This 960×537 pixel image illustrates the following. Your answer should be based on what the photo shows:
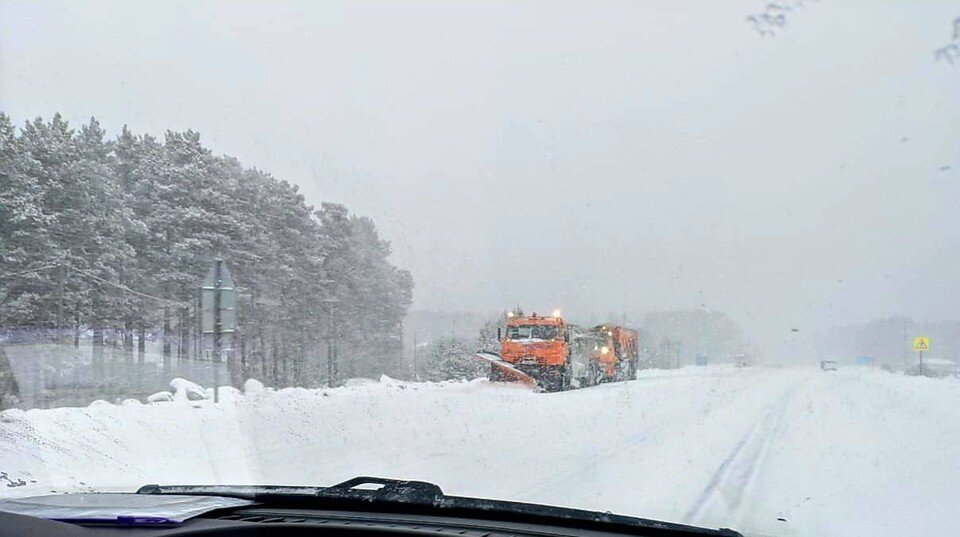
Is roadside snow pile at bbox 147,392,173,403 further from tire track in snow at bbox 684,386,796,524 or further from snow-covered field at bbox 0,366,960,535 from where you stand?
tire track in snow at bbox 684,386,796,524

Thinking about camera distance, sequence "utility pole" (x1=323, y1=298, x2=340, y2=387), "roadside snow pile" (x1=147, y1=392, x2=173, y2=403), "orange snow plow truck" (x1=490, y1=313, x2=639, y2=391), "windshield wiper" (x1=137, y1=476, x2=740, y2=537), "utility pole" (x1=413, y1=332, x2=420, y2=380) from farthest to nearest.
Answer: "orange snow plow truck" (x1=490, y1=313, x2=639, y2=391) < "utility pole" (x1=323, y1=298, x2=340, y2=387) < "roadside snow pile" (x1=147, y1=392, x2=173, y2=403) < "utility pole" (x1=413, y1=332, x2=420, y2=380) < "windshield wiper" (x1=137, y1=476, x2=740, y2=537)

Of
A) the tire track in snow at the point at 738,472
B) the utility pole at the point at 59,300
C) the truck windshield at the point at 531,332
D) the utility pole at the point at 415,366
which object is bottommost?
the tire track in snow at the point at 738,472

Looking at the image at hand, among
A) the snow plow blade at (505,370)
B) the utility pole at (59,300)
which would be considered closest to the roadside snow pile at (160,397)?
the utility pole at (59,300)

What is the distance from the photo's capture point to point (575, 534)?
3.22 m

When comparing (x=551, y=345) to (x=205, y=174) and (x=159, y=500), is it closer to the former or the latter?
(x=205, y=174)

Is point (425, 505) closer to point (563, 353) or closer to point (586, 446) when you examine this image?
point (586, 446)

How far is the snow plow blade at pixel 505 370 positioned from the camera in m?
13.8

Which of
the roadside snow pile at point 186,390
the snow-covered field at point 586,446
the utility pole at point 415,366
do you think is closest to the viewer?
the snow-covered field at point 586,446

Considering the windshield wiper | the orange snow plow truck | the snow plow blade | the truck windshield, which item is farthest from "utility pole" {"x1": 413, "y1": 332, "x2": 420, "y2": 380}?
the windshield wiper

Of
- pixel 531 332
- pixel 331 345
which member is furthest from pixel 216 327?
pixel 531 332

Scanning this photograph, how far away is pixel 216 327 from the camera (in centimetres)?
1141

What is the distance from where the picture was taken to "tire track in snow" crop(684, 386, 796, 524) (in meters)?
6.92

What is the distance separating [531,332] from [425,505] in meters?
10.8

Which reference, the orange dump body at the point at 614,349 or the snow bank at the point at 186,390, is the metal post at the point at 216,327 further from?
the orange dump body at the point at 614,349
